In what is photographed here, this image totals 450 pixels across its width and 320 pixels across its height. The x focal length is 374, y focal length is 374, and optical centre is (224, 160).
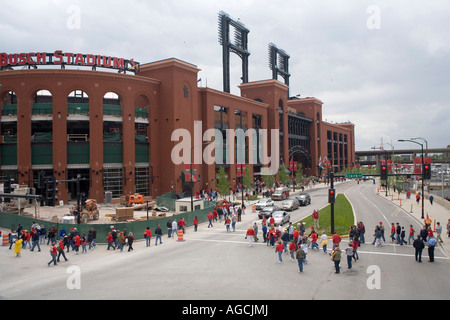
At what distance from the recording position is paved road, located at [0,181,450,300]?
1495 cm

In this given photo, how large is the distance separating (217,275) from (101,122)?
38.4m

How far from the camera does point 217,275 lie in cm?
1762

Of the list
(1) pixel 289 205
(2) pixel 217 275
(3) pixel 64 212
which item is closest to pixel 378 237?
(2) pixel 217 275

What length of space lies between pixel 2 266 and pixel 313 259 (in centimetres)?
1722

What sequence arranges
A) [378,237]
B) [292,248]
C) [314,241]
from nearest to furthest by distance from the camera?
1. [292,248]
2. [314,241]
3. [378,237]

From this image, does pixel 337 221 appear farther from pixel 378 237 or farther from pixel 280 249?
pixel 280 249

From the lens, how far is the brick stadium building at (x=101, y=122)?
48.8 metres

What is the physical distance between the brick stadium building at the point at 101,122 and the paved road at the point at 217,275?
26.0m

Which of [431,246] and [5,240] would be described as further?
[5,240]

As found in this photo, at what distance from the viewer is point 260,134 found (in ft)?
269

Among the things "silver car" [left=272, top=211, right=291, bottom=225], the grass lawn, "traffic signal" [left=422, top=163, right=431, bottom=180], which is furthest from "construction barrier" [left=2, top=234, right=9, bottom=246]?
"traffic signal" [left=422, top=163, right=431, bottom=180]

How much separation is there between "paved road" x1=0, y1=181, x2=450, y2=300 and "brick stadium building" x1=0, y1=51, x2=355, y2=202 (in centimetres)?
2603

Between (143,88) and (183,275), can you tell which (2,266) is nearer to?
(183,275)

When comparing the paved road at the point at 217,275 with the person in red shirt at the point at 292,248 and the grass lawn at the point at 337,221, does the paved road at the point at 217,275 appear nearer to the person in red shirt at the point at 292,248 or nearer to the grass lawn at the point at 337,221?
the person in red shirt at the point at 292,248
